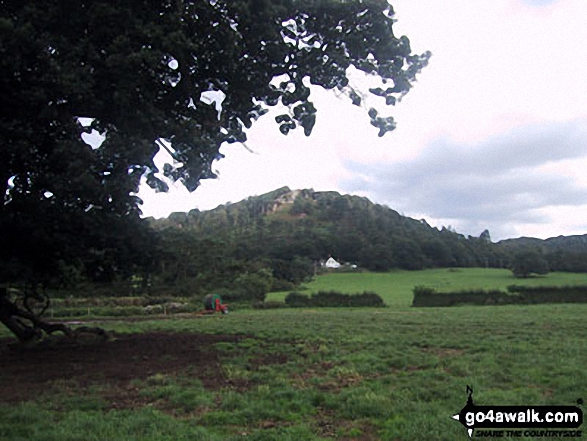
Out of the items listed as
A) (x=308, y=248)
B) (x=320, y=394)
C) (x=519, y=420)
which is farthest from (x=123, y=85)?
(x=308, y=248)

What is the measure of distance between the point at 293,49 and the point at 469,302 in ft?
116

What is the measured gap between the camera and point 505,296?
1638 inches

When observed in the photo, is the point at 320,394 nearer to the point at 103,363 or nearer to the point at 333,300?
the point at 103,363

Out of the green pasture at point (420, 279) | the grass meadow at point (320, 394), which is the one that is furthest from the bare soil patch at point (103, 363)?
the green pasture at point (420, 279)

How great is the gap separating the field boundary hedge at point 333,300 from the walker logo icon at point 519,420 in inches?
1450

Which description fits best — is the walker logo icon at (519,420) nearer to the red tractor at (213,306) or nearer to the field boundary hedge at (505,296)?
the red tractor at (213,306)

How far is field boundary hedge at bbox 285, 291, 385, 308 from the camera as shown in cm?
4350

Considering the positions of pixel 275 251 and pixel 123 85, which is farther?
pixel 275 251

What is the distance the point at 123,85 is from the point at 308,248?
94552 mm

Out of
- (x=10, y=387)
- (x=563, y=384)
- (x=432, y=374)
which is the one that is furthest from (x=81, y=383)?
(x=563, y=384)

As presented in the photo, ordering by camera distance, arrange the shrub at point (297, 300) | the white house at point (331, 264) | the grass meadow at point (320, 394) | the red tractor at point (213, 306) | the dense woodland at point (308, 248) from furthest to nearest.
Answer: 1. the white house at point (331, 264)
2. the dense woodland at point (308, 248)
3. the shrub at point (297, 300)
4. the red tractor at point (213, 306)
5. the grass meadow at point (320, 394)

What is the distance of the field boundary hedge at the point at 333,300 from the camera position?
1713 inches

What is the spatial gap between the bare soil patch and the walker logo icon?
4140mm

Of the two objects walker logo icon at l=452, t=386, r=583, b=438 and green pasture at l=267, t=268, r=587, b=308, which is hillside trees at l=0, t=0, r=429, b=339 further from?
green pasture at l=267, t=268, r=587, b=308
